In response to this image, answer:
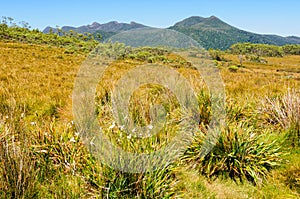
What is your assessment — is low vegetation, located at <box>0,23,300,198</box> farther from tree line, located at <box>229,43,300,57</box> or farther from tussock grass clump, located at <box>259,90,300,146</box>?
tree line, located at <box>229,43,300,57</box>

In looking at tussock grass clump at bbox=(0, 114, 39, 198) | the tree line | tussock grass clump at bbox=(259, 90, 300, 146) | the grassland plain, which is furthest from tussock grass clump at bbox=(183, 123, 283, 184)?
the tree line

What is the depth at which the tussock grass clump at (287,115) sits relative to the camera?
443 cm

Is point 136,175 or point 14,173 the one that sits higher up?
point 14,173

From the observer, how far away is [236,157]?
391 centimetres

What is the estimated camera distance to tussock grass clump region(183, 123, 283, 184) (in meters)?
3.82

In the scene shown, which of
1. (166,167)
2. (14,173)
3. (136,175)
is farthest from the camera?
(166,167)

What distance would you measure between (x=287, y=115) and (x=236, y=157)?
187 centimetres

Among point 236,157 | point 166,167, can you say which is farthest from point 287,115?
point 166,167

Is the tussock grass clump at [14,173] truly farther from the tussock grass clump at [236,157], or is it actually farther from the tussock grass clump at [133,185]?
the tussock grass clump at [236,157]

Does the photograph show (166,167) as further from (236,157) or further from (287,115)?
(287,115)

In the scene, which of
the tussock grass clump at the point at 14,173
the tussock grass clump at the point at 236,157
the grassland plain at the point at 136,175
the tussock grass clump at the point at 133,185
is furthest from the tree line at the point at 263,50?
the tussock grass clump at the point at 14,173

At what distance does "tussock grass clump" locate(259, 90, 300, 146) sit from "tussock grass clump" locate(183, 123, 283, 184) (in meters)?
0.43

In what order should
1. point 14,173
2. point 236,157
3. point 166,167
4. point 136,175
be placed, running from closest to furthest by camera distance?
point 14,173 → point 136,175 → point 166,167 → point 236,157

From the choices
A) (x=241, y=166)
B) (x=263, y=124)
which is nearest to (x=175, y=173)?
(x=241, y=166)
